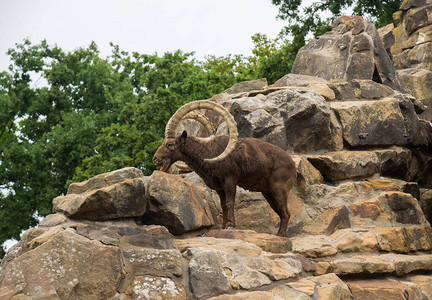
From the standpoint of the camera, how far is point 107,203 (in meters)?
7.11

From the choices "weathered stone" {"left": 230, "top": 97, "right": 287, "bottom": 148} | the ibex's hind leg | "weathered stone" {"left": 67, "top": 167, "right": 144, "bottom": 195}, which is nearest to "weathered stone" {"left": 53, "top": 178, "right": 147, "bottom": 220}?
"weathered stone" {"left": 67, "top": 167, "right": 144, "bottom": 195}

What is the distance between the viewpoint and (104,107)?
28.5 meters

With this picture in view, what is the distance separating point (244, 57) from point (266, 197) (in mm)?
24876

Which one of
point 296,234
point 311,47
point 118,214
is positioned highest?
point 311,47

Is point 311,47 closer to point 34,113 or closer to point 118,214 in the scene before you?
point 118,214

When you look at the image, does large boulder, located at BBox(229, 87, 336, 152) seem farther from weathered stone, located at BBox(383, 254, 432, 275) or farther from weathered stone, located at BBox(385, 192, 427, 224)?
weathered stone, located at BBox(383, 254, 432, 275)

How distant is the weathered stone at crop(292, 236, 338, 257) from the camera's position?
27.8ft

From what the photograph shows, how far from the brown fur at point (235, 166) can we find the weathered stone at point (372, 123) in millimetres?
2819

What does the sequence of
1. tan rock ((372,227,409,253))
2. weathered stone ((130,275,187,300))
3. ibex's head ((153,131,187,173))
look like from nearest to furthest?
weathered stone ((130,275,187,300)), ibex's head ((153,131,187,173)), tan rock ((372,227,409,253))

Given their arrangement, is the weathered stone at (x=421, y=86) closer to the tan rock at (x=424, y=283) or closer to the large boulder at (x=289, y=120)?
the large boulder at (x=289, y=120)

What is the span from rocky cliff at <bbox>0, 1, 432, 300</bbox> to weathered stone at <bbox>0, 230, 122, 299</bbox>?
12 millimetres

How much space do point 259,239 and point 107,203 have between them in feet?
7.19

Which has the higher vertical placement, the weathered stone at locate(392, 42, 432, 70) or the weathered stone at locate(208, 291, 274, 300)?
the weathered stone at locate(392, 42, 432, 70)

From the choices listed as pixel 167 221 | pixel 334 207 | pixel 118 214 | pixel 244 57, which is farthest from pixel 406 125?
pixel 244 57
